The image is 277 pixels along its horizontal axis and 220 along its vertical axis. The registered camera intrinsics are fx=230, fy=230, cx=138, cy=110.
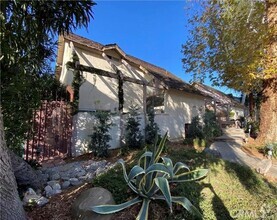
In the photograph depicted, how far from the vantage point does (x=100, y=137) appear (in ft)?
28.8

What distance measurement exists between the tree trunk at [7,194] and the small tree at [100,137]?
5.38 metres

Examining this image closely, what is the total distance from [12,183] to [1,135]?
706mm

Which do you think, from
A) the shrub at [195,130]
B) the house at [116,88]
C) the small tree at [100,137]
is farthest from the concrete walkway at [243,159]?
the small tree at [100,137]

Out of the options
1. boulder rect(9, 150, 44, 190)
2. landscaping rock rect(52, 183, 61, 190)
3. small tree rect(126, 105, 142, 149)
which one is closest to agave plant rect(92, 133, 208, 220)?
landscaping rock rect(52, 183, 61, 190)

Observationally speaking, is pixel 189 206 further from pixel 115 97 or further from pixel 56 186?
pixel 115 97

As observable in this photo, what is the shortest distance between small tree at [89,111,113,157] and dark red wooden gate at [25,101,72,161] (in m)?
0.97

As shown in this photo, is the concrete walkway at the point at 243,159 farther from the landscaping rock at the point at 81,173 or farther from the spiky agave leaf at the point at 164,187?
the spiky agave leaf at the point at 164,187

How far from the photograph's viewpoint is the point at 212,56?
12.9 m

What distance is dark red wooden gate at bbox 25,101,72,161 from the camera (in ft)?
25.1

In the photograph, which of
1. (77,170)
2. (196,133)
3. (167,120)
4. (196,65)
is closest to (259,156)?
(196,133)

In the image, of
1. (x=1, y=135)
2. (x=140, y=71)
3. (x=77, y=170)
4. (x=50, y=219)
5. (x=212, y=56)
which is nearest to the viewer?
(x=1, y=135)

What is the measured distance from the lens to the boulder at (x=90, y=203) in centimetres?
343

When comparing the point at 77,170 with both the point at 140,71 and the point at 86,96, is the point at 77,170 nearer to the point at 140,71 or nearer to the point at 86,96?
the point at 86,96

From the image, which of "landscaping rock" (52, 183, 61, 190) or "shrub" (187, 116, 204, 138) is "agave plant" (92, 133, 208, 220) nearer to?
"landscaping rock" (52, 183, 61, 190)
